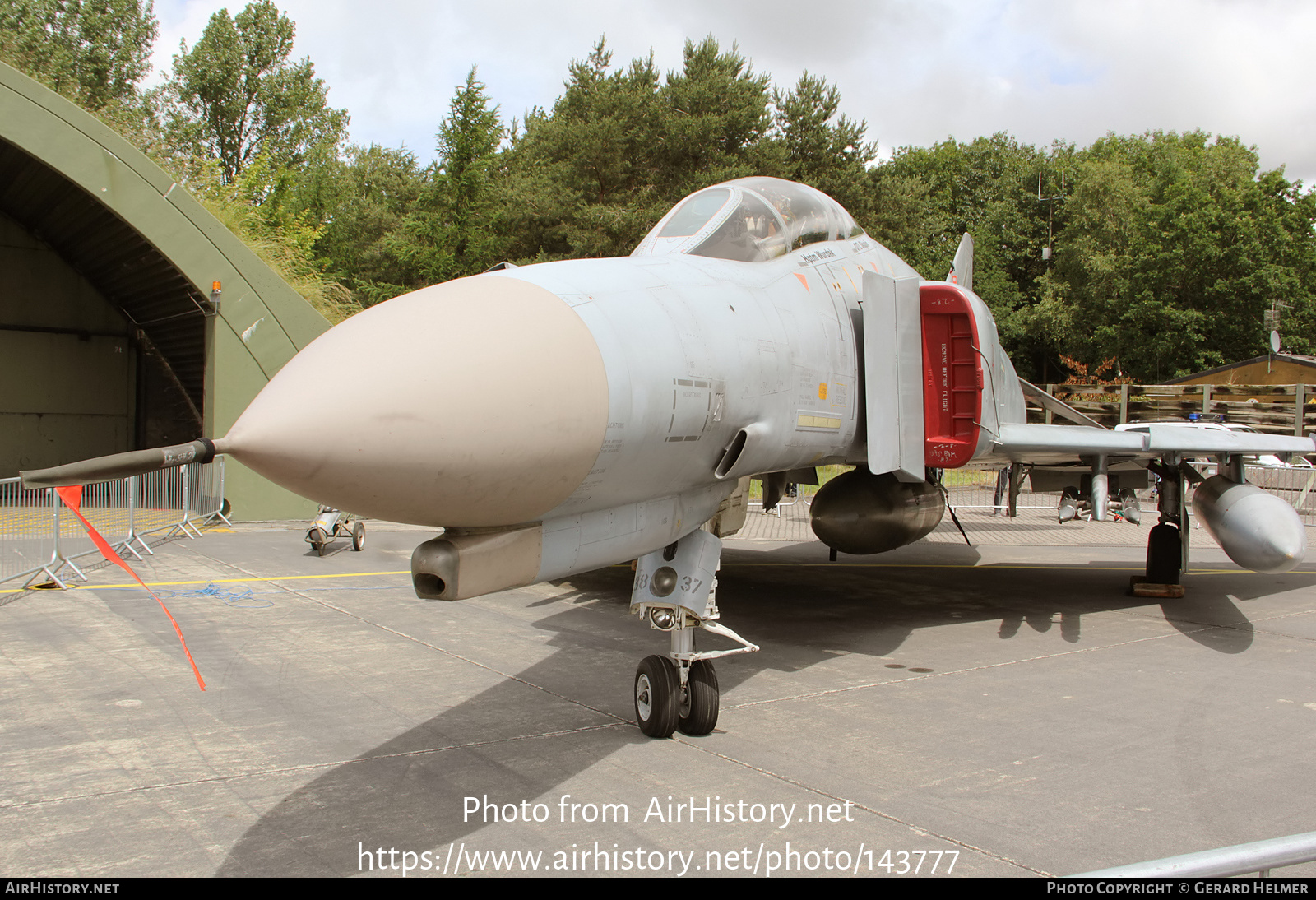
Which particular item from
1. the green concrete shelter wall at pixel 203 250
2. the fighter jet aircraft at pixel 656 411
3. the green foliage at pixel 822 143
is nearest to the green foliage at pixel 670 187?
the green foliage at pixel 822 143

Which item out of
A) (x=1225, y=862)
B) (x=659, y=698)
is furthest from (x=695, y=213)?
(x=1225, y=862)

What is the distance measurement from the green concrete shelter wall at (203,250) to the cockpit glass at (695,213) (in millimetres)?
11667

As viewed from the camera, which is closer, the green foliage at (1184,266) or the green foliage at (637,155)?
the green foliage at (637,155)

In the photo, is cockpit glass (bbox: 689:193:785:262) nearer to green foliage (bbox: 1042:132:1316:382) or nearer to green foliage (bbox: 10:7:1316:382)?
green foliage (bbox: 10:7:1316:382)

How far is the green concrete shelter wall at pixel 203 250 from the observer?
44.6 feet

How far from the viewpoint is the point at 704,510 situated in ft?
16.3

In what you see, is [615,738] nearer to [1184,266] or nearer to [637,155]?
[637,155]

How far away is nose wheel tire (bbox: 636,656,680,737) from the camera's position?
4914 mm

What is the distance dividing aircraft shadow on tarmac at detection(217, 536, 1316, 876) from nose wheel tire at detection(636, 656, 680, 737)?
147 mm

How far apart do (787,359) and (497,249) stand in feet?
98.5

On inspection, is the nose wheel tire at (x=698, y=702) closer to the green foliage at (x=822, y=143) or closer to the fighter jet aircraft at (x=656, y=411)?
the fighter jet aircraft at (x=656, y=411)

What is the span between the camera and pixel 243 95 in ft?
156

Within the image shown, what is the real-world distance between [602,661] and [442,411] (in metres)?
4.24

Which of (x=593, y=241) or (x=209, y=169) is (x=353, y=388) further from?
(x=209, y=169)
